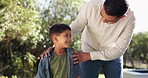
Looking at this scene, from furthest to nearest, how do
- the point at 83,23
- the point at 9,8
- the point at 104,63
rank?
the point at 9,8 < the point at 104,63 < the point at 83,23

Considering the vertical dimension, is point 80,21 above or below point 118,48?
above

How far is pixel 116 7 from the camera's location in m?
2.13

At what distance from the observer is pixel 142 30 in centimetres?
911

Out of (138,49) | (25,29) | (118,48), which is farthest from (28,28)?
(138,49)

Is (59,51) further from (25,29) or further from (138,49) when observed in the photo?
(138,49)

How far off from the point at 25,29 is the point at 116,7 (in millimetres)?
3823

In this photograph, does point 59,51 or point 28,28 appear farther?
point 28,28

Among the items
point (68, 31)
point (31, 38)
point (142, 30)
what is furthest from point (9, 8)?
point (142, 30)

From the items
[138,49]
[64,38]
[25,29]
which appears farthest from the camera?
[138,49]

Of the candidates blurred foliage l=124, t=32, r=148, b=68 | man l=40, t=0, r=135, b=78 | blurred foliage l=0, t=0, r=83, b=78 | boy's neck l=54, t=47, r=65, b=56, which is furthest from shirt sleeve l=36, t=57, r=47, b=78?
blurred foliage l=124, t=32, r=148, b=68

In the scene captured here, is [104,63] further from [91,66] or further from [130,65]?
[130,65]

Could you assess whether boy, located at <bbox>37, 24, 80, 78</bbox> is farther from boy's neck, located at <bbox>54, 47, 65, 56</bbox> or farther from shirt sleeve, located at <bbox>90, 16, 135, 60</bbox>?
shirt sleeve, located at <bbox>90, 16, 135, 60</bbox>

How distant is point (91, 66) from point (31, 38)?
12.6ft

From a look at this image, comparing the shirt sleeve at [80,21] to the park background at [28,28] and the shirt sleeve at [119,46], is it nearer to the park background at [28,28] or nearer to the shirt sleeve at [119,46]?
the shirt sleeve at [119,46]
